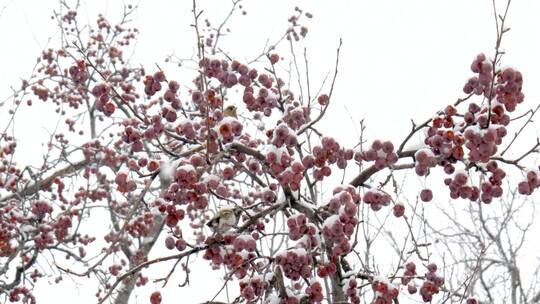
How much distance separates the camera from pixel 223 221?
10.3 ft

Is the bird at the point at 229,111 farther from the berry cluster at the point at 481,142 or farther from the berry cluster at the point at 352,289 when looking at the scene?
the berry cluster at the point at 481,142

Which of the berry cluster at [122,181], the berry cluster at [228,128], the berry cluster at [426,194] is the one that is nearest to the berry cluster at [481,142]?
the berry cluster at [426,194]

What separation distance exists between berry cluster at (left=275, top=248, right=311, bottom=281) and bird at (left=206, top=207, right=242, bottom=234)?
1.32 feet

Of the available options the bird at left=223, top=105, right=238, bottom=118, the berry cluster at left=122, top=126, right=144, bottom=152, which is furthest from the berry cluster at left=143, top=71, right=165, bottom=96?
the bird at left=223, top=105, right=238, bottom=118

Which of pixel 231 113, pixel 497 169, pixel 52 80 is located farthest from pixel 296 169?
pixel 52 80

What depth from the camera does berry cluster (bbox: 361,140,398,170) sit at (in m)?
3.03

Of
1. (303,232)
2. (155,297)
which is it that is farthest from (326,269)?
(155,297)

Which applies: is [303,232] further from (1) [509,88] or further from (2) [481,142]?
(1) [509,88]

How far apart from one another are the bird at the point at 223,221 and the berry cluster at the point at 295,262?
15.9 inches

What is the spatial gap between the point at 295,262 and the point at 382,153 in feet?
2.62

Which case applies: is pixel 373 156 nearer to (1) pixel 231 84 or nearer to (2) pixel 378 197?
(2) pixel 378 197

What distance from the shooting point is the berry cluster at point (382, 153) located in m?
3.03

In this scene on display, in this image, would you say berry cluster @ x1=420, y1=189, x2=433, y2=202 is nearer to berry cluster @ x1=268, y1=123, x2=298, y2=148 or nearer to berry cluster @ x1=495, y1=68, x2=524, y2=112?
berry cluster @ x1=495, y1=68, x2=524, y2=112

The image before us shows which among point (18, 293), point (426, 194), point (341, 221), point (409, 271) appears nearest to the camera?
point (341, 221)
